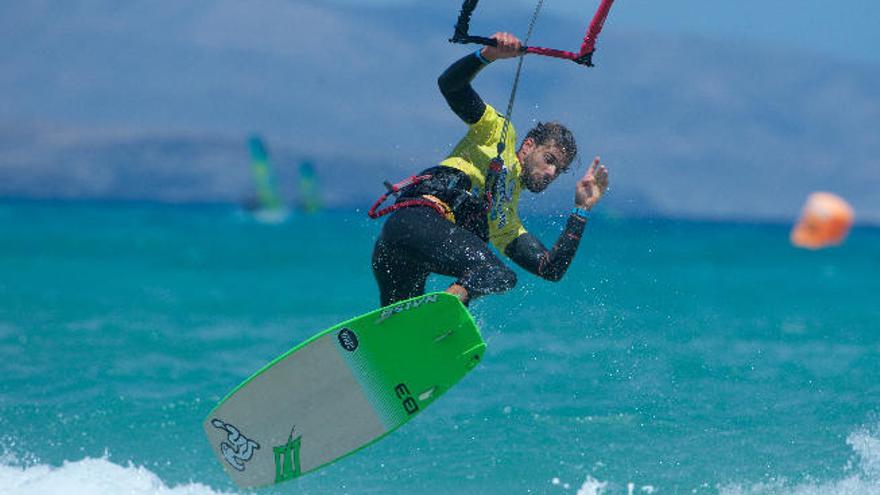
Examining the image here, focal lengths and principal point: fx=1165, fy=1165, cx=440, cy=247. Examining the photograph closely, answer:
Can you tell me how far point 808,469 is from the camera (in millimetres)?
6949

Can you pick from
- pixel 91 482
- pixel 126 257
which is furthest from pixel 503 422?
pixel 126 257

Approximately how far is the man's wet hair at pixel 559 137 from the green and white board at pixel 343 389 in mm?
923

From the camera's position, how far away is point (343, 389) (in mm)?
5734

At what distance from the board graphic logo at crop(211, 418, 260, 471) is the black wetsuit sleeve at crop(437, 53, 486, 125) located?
2.00m

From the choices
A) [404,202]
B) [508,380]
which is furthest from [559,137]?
[508,380]

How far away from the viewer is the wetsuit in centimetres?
524

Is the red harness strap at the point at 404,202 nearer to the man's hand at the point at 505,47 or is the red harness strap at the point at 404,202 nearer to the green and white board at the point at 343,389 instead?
the green and white board at the point at 343,389

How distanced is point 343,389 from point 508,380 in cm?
381

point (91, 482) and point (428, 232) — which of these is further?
point (91, 482)

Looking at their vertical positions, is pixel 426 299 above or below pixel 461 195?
below

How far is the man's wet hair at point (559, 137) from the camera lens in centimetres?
556

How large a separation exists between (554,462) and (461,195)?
2383mm

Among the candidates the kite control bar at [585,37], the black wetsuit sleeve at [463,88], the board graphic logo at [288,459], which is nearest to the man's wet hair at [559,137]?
the black wetsuit sleeve at [463,88]

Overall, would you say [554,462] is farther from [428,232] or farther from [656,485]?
[428,232]
